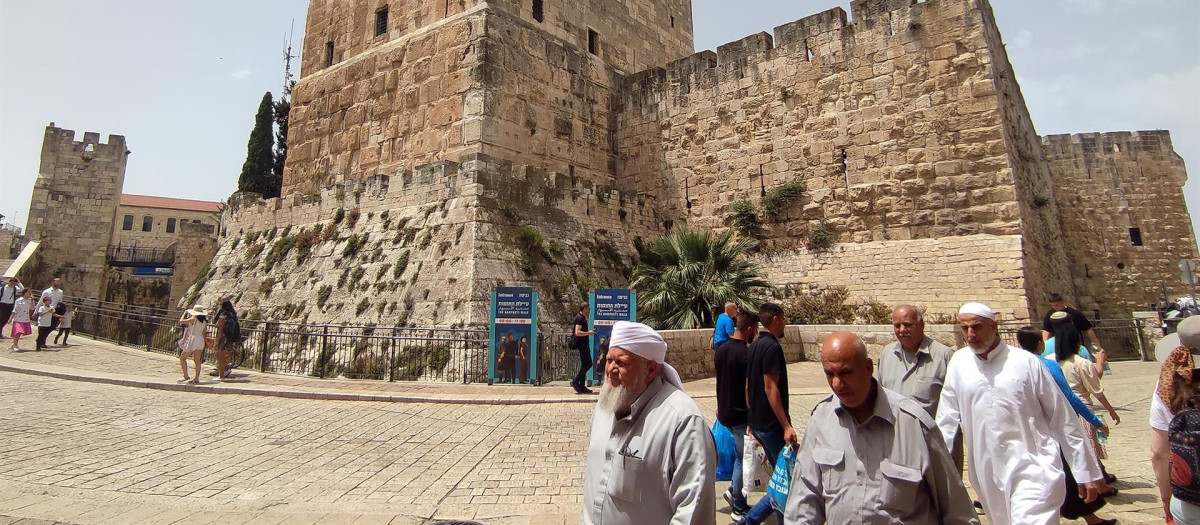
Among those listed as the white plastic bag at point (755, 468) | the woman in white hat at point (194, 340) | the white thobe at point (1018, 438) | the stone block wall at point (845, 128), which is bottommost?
the white plastic bag at point (755, 468)

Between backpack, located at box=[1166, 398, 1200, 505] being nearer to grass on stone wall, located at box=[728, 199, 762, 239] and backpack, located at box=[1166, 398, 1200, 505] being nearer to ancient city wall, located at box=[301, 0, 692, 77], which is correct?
grass on stone wall, located at box=[728, 199, 762, 239]

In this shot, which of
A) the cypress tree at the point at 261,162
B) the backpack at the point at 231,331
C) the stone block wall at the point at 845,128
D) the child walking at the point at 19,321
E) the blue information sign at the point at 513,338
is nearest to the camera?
the blue information sign at the point at 513,338

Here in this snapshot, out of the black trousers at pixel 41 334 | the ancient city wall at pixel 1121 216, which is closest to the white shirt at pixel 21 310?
the black trousers at pixel 41 334

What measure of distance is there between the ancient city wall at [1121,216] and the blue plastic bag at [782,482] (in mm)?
21583

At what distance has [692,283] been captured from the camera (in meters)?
12.1

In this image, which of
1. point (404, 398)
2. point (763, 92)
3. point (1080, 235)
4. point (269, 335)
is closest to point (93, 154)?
point (269, 335)

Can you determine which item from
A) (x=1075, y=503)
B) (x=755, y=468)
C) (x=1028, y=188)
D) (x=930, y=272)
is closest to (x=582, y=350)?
(x=755, y=468)

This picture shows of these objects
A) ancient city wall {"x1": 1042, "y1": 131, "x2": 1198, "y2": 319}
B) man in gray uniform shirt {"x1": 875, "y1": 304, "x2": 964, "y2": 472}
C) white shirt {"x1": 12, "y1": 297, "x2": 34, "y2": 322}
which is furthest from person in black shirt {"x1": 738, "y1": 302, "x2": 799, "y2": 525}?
ancient city wall {"x1": 1042, "y1": 131, "x2": 1198, "y2": 319}

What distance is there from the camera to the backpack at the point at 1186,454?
2289 mm

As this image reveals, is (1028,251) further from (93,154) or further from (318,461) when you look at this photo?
(93,154)

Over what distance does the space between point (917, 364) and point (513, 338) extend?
7330mm

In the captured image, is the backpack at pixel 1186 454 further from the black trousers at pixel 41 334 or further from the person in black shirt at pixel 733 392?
the black trousers at pixel 41 334

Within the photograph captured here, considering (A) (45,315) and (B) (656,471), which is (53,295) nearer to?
(A) (45,315)

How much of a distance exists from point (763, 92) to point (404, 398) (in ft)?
38.9
